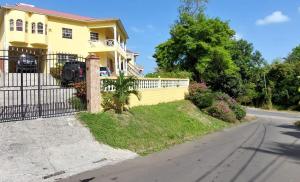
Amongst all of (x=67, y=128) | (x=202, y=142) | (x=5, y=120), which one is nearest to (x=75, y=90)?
(x=67, y=128)

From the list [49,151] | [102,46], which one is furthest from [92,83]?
[102,46]

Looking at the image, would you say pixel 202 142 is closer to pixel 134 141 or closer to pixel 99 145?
pixel 134 141

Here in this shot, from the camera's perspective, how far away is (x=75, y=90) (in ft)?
53.8

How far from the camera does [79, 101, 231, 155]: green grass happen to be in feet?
47.3

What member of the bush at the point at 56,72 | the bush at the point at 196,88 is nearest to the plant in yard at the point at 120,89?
the bush at the point at 56,72

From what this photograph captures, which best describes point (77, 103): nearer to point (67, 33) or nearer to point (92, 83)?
point (92, 83)

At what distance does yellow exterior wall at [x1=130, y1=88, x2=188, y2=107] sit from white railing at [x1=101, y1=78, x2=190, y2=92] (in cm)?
24

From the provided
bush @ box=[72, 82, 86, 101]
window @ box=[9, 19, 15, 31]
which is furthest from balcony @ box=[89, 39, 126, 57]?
bush @ box=[72, 82, 86, 101]

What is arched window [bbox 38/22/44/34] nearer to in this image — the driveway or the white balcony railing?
the white balcony railing

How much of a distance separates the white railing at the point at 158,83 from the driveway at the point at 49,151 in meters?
3.83

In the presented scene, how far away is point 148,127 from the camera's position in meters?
17.4

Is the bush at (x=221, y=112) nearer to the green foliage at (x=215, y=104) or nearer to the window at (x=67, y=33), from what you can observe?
the green foliage at (x=215, y=104)

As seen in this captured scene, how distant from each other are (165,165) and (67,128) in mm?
4210

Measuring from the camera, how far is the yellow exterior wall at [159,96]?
20653mm
